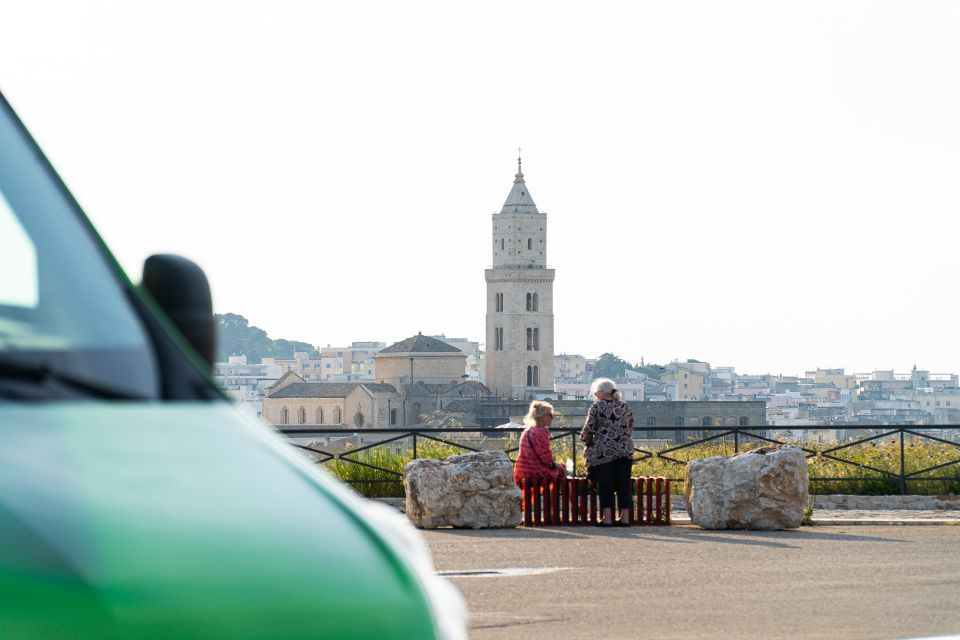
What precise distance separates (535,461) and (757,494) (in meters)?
2.21

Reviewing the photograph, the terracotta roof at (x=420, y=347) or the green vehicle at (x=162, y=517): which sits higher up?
the terracotta roof at (x=420, y=347)

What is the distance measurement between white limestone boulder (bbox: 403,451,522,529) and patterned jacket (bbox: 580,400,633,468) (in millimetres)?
845

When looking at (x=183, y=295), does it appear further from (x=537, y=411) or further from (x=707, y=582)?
(x=537, y=411)

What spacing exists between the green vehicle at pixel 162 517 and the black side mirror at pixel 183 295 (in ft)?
1.37

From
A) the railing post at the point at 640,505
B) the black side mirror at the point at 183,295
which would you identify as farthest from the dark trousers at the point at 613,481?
the black side mirror at the point at 183,295

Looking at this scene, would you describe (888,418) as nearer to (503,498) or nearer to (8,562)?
(503,498)

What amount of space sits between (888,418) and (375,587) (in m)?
194

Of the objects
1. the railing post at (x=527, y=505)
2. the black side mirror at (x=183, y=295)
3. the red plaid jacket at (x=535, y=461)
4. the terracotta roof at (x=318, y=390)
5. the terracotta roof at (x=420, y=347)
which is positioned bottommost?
the railing post at (x=527, y=505)

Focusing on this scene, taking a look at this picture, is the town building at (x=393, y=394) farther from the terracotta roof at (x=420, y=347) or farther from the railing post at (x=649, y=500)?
the railing post at (x=649, y=500)

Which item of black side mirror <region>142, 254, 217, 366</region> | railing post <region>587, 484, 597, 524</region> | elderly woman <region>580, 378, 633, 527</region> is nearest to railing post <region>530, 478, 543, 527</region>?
railing post <region>587, 484, 597, 524</region>

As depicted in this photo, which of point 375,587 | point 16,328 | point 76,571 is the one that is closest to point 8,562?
point 76,571

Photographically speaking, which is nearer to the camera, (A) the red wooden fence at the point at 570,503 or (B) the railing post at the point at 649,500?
(A) the red wooden fence at the point at 570,503

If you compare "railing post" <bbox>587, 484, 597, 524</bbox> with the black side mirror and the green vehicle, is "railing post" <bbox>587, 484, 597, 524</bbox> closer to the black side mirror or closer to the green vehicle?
the black side mirror

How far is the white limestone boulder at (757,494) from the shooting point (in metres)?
15.2
